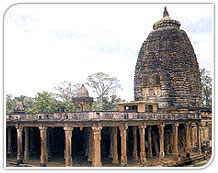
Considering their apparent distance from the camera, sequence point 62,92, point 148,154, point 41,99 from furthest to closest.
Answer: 1. point 62,92
2. point 41,99
3. point 148,154

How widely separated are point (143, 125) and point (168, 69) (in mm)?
11247

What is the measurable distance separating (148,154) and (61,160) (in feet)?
26.5

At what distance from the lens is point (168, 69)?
36438 mm

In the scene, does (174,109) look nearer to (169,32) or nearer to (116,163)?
(169,32)

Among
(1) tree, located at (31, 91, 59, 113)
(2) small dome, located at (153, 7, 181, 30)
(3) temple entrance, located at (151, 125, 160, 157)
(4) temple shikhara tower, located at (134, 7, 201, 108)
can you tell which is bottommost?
(3) temple entrance, located at (151, 125, 160, 157)

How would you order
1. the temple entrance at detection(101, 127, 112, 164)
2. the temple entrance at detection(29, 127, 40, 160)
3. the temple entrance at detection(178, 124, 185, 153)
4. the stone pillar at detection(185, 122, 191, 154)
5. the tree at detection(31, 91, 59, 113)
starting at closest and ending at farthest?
the temple entrance at detection(101, 127, 112, 164) → the stone pillar at detection(185, 122, 191, 154) → the temple entrance at detection(29, 127, 40, 160) → the temple entrance at detection(178, 124, 185, 153) → the tree at detection(31, 91, 59, 113)

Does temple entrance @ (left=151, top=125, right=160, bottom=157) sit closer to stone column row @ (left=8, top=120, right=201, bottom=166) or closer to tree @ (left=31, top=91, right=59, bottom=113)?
stone column row @ (left=8, top=120, right=201, bottom=166)

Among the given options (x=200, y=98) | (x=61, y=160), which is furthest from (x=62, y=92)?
(x=61, y=160)

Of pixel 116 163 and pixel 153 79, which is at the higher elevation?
pixel 153 79

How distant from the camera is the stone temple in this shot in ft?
83.2

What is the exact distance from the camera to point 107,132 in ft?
107

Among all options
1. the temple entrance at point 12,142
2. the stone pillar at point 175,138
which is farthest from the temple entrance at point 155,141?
the temple entrance at point 12,142

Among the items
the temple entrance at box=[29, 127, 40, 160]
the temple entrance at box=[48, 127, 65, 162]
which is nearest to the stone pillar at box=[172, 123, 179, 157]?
the temple entrance at box=[48, 127, 65, 162]

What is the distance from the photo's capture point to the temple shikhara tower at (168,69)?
36.2 metres
